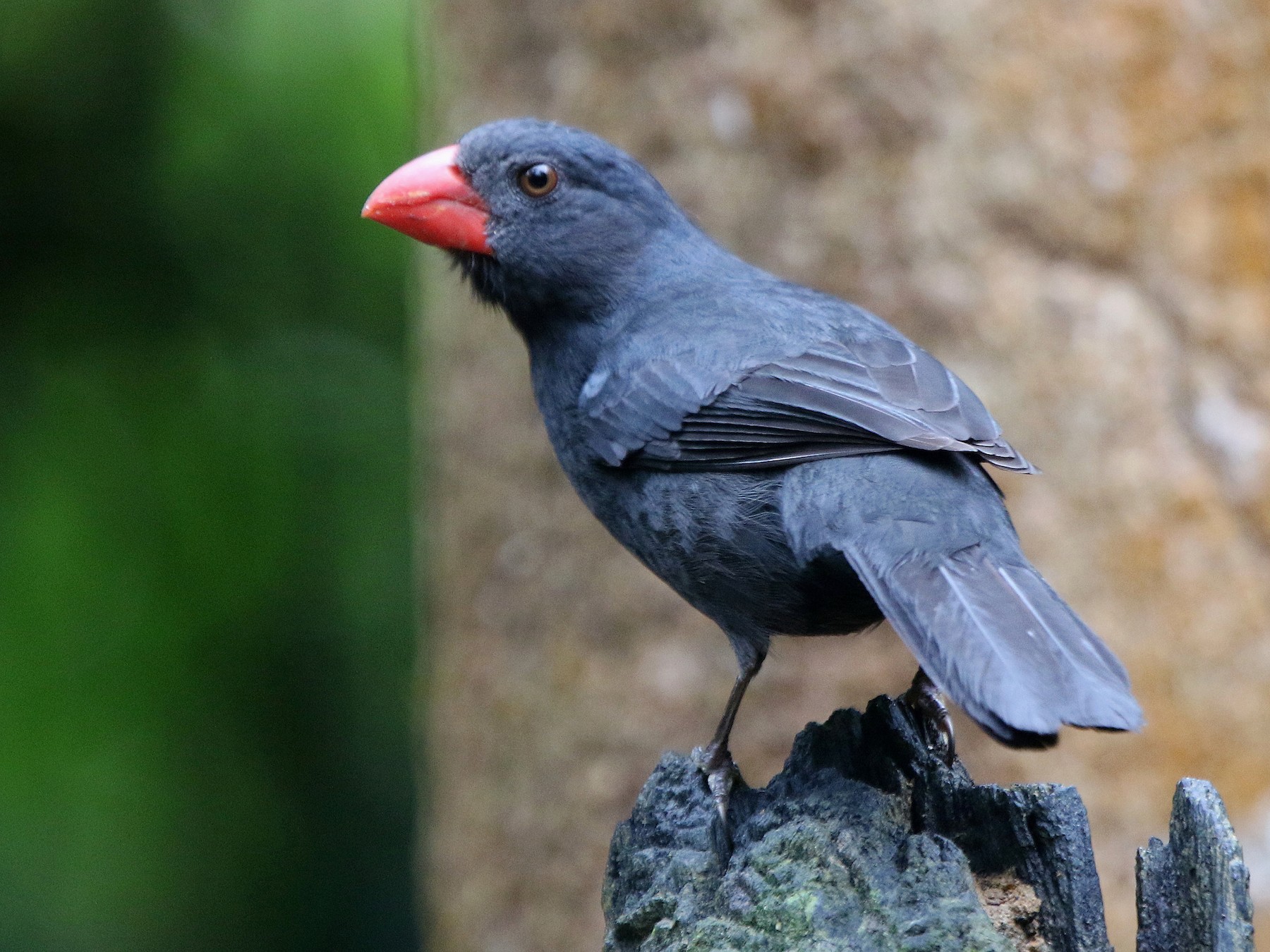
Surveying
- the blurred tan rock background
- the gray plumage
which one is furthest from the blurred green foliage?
the gray plumage

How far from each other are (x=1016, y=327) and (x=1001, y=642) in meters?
2.60

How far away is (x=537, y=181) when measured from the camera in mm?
3668

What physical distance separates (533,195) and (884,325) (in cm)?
101

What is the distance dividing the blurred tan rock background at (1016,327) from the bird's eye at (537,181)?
53.3 inches

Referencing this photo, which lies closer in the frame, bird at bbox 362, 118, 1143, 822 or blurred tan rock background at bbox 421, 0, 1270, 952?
bird at bbox 362, 118, 1143, 822

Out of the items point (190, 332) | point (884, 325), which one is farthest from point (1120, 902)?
point (190, 332)

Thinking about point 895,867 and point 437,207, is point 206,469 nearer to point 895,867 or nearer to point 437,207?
point 437,207

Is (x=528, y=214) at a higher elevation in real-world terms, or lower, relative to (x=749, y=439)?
higher

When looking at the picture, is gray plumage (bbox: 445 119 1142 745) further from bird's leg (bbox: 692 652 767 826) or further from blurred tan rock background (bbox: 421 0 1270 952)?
blurred tan rock background (bbox: 421 0 1270 952)

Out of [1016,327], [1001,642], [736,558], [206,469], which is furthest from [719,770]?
[206,469]

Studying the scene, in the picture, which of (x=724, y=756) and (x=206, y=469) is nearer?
(x=724, y=756)

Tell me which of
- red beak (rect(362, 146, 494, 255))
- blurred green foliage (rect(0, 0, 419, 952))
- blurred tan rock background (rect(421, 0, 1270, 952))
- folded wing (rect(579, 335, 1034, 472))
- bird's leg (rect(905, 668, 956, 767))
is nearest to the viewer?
folded wing (rect(579, 335, 1034, 472))

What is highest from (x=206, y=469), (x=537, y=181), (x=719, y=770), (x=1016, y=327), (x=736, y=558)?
(x=1016, y=327)

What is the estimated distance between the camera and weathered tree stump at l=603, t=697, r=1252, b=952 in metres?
2.16
